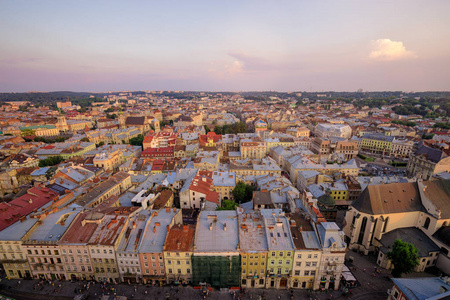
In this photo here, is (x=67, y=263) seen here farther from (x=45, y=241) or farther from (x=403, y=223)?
(x=403, y=223)

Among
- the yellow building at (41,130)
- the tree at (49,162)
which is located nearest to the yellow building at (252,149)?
the tree at (49,162)

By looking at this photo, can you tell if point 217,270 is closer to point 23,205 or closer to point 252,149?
point 23,205

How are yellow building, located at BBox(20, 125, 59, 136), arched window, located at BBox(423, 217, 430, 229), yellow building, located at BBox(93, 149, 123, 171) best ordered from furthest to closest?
yellow building, located at BBox(20, 125, 59, 136) → yellow building, located at BBox(93, 149, 123, 171) → arched window, located at BBox(423, 217, 430, 229)

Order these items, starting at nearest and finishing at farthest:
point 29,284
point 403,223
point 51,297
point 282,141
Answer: point 51,297 → point 29,284 → point 403,223 → point 282,141

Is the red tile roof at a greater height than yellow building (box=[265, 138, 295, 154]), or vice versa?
the red tile roof

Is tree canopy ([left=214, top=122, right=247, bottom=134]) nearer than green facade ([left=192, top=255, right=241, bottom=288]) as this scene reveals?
No

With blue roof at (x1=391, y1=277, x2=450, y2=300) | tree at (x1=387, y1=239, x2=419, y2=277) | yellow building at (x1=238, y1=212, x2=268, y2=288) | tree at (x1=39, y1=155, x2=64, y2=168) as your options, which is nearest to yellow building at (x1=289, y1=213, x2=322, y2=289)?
yellow building at (x1=238, y1=212, x2=268, y2=288)

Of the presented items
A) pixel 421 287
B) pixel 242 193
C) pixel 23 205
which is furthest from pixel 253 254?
pixel 23 205

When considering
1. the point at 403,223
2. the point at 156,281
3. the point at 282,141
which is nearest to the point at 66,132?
the point at 282,141

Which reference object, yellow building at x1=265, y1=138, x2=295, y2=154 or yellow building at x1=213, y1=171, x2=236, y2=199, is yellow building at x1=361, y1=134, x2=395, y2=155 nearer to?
yellow building at x1=265, y1=138, x2=295, y2=154
